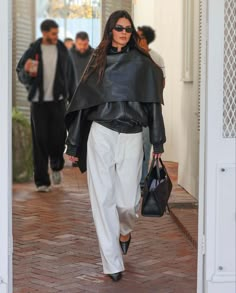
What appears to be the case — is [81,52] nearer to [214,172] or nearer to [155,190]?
[155,190]

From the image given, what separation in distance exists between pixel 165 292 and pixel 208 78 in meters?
1.58

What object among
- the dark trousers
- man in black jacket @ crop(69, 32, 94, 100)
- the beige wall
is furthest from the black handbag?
the beige wall

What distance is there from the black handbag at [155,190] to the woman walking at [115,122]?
10cm

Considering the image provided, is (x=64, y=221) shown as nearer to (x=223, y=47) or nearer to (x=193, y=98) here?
(x=193, y=98)

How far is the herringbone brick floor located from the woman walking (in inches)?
10.7

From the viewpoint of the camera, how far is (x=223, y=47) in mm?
4297

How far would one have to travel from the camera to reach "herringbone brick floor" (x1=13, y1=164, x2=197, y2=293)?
5.18 m

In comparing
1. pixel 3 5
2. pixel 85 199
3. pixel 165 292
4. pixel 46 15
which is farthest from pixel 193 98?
pixel 46 15

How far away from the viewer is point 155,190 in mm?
5199

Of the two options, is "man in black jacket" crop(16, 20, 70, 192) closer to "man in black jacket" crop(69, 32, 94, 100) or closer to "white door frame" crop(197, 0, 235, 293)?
"man in black jacket" crop(69, 32, 94, 100)

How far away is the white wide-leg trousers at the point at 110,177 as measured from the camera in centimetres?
516

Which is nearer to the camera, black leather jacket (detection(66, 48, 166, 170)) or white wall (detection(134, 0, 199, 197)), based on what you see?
black leather jacket (detection(66, 48, 166, 170))

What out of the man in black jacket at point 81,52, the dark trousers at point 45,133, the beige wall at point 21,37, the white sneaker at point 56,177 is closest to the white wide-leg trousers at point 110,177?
the dark trousers at point 45,133

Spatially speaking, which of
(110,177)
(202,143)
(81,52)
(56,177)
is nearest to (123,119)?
(110,177)
